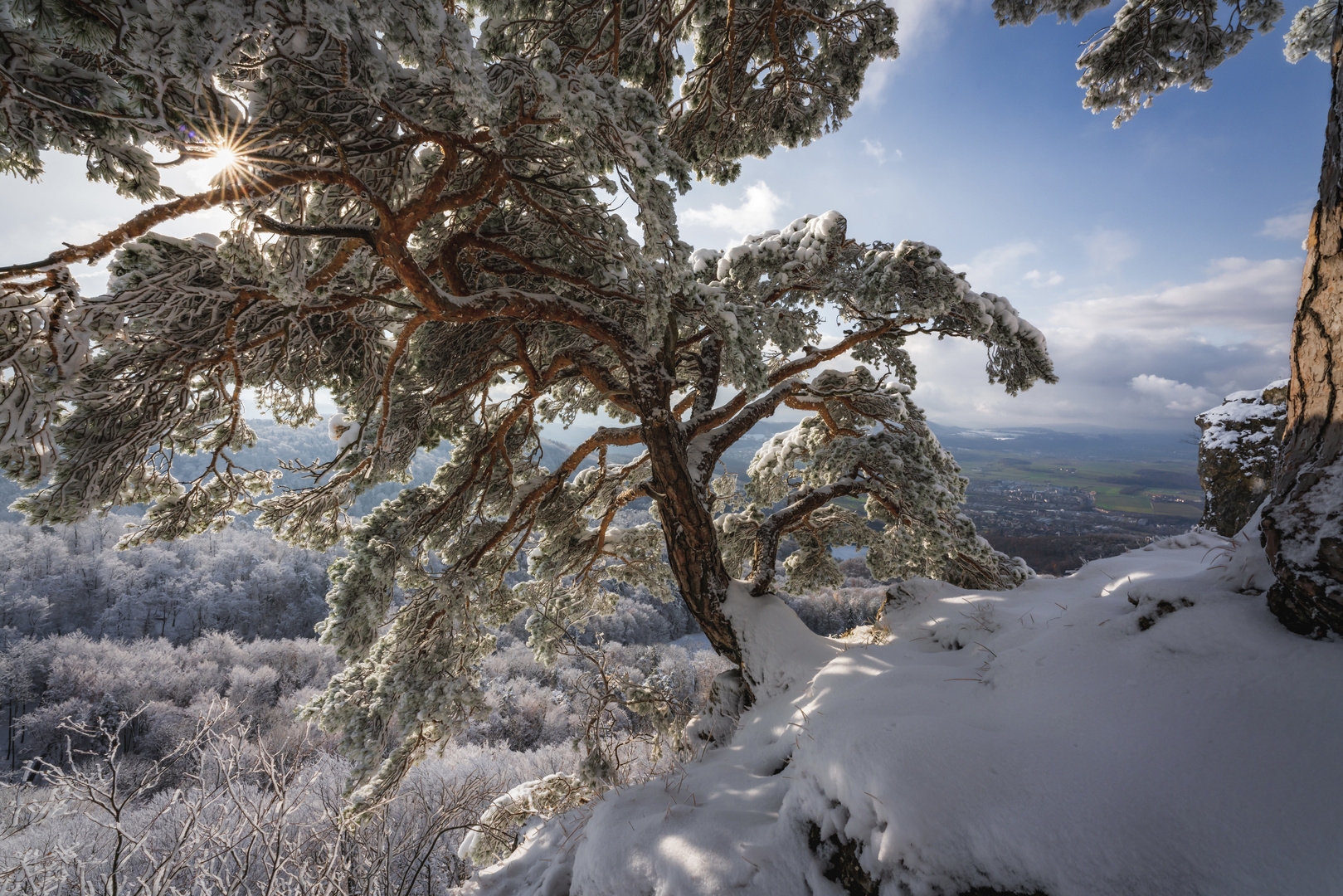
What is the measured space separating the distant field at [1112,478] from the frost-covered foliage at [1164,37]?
3009cm

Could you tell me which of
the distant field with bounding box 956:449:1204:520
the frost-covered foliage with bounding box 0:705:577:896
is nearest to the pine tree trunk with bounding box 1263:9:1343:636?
the frost-covered foliage with bounding box 0:705:577:896

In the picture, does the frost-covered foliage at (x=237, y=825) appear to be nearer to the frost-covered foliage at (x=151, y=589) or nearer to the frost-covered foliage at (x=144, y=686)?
the frost-covered foliage at (x=144, y=686)

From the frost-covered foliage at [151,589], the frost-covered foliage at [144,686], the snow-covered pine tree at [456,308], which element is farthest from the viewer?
the frost-covered foliage at [151,589]

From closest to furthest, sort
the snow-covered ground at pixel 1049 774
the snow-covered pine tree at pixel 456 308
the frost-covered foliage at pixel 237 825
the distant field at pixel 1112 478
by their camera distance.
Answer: the snow-covered ground at pixel 1049 774, the snow-covered pine tree at pixel 456 308, the frost-covered foliage at pixel 237 825, the distant field at pixel 1112 478

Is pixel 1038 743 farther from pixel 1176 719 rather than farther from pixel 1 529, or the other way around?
pixel 1 529

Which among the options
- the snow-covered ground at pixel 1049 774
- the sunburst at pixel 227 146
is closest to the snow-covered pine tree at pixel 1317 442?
the snow-covered ground at pixel 1049 774

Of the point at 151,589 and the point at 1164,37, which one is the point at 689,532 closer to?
the point at 1164,37

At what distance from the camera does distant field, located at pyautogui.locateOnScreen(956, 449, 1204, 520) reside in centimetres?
4278

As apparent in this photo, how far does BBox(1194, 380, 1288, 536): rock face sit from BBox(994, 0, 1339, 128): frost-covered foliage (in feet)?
23.5

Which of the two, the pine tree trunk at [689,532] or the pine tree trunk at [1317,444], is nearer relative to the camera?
the pine tree trunk at [1317,444]

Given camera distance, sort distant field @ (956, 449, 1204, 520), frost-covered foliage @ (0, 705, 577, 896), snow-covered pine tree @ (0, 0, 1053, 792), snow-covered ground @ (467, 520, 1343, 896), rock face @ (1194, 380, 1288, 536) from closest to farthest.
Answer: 1. snow-covered ground @ (467, 520, 1343, 896)
2. snow-covered pine tree @ (0, 0, 1053, 792)
3. frost-covered foliage @ (0, 705, 577, 896)
4. rock face @ (1194, 380, 1288, 536)
5. distant field @ (956, 449, 1204, 520)

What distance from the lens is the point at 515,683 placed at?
27688 mm

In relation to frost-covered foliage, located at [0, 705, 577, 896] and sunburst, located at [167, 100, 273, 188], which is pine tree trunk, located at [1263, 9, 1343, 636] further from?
frost-covered foliage, located at [0, 705, 577, 896]

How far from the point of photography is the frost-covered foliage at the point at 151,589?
33.1m
